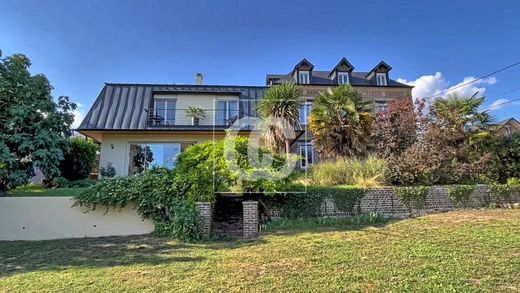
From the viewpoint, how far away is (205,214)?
7.12 meters

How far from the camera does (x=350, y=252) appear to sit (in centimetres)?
531

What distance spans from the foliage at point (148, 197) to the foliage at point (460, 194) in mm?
7761

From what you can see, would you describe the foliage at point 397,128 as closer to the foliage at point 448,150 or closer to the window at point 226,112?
the foliage at point 448,150

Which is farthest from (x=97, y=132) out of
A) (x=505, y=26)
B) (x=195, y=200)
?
(x=505, y=26)

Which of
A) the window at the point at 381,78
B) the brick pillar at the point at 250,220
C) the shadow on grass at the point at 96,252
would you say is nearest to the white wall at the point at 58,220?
the shadow on grass at the point at 96,252

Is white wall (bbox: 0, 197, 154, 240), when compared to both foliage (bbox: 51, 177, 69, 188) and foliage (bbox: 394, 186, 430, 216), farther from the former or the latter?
foliage (bbox: 394, 186, 430, 216)

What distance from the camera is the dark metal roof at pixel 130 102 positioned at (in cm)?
1472

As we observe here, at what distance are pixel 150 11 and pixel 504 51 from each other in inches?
555

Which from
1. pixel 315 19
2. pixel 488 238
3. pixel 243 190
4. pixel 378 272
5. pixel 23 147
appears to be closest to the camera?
pixel 378 272

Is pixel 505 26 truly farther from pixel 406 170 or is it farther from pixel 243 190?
pixel 243 190

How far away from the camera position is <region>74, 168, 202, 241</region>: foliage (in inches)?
289

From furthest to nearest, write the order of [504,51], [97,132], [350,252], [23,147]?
[97,132]
[504,51]
[23,147]
[350,252]

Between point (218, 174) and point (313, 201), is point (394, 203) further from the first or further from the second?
point (218, 174)

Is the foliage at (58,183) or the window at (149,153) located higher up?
the window at (149,153)
